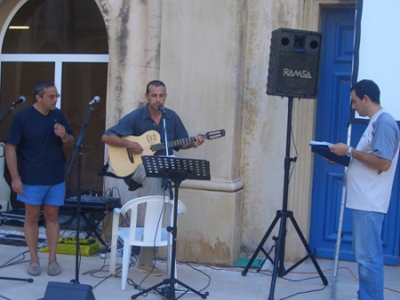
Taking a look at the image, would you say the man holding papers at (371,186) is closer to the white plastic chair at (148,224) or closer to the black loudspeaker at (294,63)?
the black loudspeaker at (294,63)

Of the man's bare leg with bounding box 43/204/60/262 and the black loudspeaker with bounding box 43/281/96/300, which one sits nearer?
the black loudspeaker with bounding box 43/281/96/300

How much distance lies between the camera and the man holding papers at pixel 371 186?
4.74m

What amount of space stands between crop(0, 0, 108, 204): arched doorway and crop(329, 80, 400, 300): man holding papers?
138 inches

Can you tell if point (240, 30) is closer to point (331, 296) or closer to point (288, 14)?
point (288, 14)

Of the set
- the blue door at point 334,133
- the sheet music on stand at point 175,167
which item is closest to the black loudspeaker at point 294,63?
the blue door at point 334,133

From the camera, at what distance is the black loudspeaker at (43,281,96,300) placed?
4.70 metres

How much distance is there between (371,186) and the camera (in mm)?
4832

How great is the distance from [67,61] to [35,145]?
2.15 metres

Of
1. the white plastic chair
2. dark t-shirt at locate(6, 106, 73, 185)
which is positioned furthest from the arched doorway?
the white plastic chair

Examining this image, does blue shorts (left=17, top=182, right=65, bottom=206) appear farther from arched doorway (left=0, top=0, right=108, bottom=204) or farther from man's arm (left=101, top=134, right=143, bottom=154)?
arched doorway (left=0, top=0, right=108, bottom=204)

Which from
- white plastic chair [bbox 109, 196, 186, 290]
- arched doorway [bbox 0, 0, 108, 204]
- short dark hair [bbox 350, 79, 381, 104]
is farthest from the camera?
arched doorway [bbox 0, 0, 108, 204]

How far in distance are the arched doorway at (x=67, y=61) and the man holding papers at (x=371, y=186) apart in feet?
11.5

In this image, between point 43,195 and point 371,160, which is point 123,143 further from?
point 371,160

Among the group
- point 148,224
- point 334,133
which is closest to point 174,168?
point 148,224
